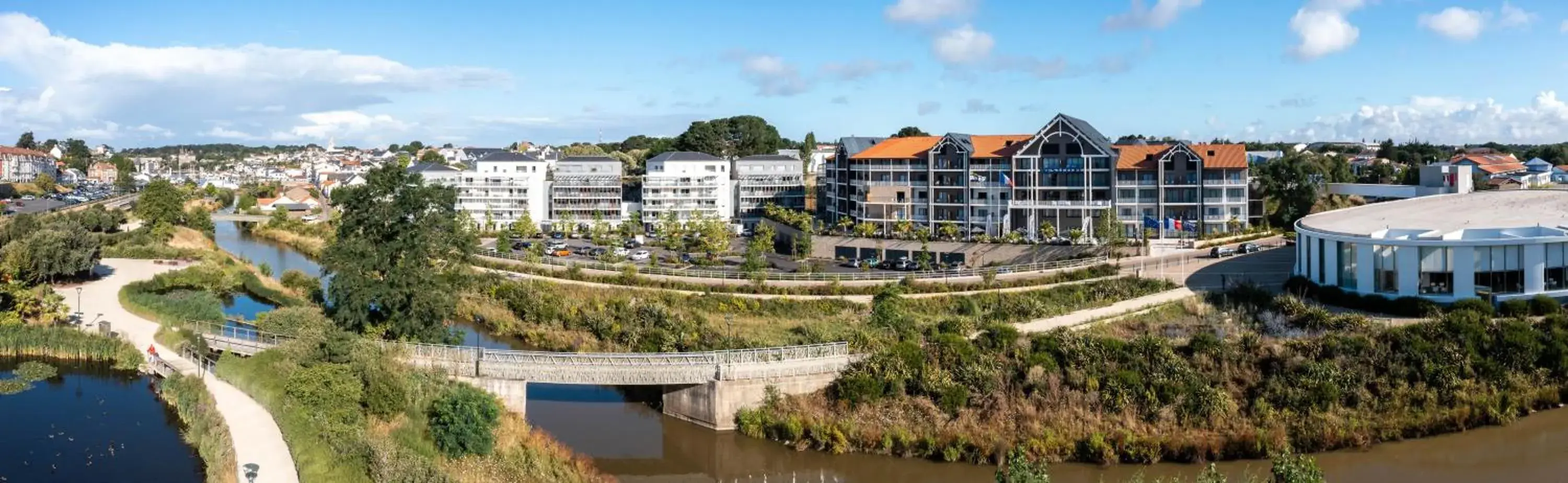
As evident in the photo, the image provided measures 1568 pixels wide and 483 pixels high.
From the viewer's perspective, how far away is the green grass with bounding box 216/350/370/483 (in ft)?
70.6

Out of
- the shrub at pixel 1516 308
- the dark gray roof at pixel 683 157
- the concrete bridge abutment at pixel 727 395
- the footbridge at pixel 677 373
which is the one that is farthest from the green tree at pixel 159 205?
the shrub at pixel 1516 308

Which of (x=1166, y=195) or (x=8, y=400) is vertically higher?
(x=1166, y=195)

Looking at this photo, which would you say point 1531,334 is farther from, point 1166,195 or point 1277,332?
point 1166,195

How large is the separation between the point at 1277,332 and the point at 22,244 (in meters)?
51.5

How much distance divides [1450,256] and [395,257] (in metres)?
35.1

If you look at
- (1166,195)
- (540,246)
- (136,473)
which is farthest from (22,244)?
(1166,195)

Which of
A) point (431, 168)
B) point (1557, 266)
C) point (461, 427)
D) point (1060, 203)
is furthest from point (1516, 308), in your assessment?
point (431, 168)

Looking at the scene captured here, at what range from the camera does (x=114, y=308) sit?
146 feet

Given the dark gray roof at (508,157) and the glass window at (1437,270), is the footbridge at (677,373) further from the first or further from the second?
the dark gray roof at (508,157)

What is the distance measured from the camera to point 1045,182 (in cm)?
6203

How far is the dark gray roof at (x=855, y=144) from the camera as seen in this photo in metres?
71.8

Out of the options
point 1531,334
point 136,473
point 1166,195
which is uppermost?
point 1166,195

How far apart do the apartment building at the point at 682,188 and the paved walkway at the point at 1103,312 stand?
4231 cm

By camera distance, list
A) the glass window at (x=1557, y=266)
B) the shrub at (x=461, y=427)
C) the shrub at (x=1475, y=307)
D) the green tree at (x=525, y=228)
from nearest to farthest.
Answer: the shrub at (x=461, y=427)
the shrub at (x=1475, y=307)
the glass window at (x=1557, y=266)
the green tree at (x=525, y=228)
